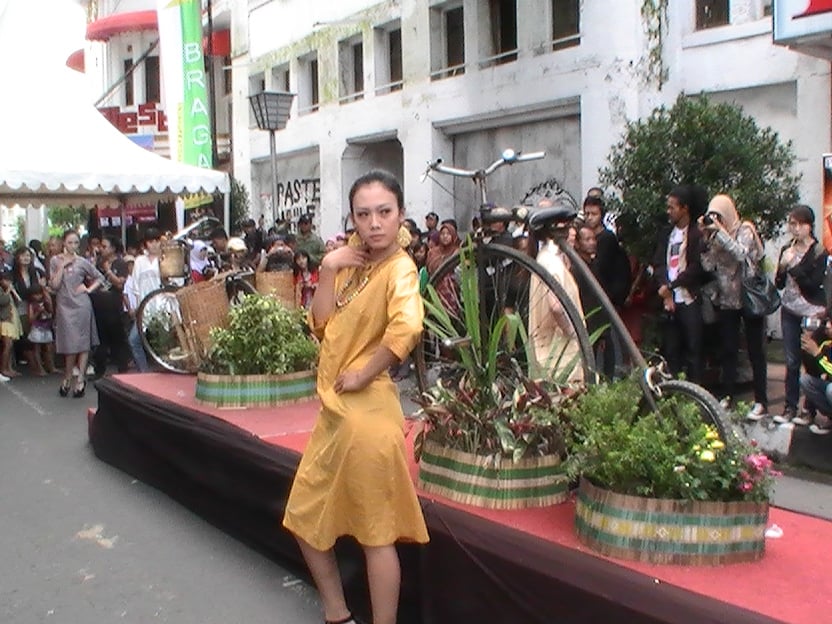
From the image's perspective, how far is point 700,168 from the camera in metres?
9.41

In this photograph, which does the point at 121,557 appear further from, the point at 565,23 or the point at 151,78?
the point at 151,78

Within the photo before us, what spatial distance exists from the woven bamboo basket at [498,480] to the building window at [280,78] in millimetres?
19076

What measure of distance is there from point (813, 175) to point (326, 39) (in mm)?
11271

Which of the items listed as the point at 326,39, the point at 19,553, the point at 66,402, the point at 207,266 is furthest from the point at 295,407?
the point at 326,39

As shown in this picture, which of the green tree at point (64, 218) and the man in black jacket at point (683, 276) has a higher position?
the green tree at point (64, 218)

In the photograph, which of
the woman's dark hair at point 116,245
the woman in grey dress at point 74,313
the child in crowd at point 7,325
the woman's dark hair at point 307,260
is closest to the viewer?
the woman in grey dress at point 74,313

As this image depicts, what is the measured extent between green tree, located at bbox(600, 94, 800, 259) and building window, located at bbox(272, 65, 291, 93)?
44.7 ft

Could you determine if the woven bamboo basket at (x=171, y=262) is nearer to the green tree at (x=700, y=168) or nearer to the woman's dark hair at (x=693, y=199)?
the green tree at (x=700, y=168)

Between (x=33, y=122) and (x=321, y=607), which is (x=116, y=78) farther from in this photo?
(x=321, y=607)

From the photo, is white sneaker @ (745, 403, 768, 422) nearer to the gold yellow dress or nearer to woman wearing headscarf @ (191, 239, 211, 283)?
the gold yellow dress

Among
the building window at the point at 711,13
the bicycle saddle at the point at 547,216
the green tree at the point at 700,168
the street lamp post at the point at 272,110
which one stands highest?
the building window at the point at 711,13

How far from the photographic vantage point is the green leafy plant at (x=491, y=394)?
3906mm

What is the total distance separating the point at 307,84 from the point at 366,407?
18534 mm

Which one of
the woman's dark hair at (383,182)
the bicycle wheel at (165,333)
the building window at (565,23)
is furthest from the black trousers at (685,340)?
the building window at (565,23)
